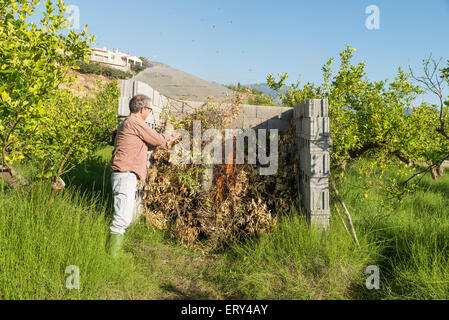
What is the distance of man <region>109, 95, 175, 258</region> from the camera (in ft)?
11.1

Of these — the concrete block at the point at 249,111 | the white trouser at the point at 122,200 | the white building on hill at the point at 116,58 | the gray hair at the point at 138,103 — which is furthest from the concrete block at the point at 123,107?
the white building on hill at the point at 116,58

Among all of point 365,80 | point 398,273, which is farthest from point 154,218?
point 365,80

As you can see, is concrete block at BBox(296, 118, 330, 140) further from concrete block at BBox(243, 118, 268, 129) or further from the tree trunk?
the tree trunk

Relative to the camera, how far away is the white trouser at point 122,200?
11.1 feet

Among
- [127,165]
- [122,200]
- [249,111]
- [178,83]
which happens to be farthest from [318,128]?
[178,83]

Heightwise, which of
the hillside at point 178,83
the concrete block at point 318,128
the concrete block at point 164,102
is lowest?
the concrete block at point 318,128

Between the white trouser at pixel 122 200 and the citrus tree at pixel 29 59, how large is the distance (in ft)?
3.44

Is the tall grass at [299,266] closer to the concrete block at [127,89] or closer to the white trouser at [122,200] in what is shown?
the white trouser at [122,200]

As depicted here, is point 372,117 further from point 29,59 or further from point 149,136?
point 29,59

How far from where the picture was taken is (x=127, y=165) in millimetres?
3426

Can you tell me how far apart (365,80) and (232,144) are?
9.30 feet

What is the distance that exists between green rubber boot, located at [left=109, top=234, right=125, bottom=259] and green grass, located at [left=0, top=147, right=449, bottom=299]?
0.11 m
